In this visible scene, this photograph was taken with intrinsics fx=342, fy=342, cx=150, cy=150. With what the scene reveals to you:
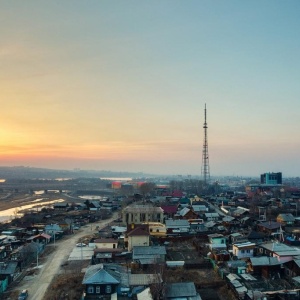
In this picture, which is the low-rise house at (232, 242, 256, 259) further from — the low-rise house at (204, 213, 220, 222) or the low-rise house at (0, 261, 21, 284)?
the low-rise house at (204, 213, 220, 222)

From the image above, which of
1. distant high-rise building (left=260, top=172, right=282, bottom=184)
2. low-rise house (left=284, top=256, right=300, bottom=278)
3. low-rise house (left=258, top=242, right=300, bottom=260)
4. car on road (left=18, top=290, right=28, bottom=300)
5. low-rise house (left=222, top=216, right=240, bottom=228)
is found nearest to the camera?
car on road (left=18, top=290, right=28, bottom=300)

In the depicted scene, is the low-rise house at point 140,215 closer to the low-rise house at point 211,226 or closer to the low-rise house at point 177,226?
the low-rise house at point 177,226

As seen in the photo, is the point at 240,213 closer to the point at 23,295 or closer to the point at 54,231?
the point at 54,231

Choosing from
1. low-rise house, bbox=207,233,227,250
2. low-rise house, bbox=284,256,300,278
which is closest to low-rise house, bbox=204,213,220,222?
low-rise house, bbox=207,233,227,250

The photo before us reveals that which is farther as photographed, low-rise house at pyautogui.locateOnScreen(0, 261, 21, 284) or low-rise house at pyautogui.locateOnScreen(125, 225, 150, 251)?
low-rise house at pyautogui.locateOnScreen(125, 225, 150, 251)

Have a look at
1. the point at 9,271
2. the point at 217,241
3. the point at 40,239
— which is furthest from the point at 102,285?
the point at 40,239
